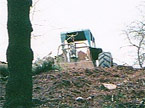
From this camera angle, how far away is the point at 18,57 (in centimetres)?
504

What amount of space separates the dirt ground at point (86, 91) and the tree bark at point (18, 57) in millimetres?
780

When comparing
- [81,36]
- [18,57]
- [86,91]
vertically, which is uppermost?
[81,36]

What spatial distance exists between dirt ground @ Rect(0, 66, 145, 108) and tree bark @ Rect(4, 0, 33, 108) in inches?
30.7

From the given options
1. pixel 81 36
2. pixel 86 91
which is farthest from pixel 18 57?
pixel 81 36

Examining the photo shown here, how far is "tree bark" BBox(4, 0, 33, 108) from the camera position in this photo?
5.00 m

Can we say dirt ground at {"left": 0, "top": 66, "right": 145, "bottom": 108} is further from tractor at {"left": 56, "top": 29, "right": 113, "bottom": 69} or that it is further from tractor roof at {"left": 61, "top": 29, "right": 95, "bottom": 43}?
tractor roof at {"left": 61, "top": 29, "right": 95, "bottom": 43}

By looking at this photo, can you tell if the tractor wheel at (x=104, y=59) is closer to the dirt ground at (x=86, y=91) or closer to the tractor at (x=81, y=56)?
the tractor at (x=81, y=56)

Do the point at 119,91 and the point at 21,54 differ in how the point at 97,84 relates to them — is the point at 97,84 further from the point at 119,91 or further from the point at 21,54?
the point at 21,54

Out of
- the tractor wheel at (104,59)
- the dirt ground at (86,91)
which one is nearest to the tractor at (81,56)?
the tractor wheel at (104,59)

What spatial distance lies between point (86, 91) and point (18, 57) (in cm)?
195

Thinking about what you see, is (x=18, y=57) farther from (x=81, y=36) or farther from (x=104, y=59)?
(x=81, y=36)

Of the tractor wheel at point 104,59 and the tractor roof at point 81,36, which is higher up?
the tractor roof at point 81,36

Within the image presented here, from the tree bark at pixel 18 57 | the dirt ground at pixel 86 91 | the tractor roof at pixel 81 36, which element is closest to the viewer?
the tree bark at pixel 18 57

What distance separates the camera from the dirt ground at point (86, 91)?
18.9 feet
